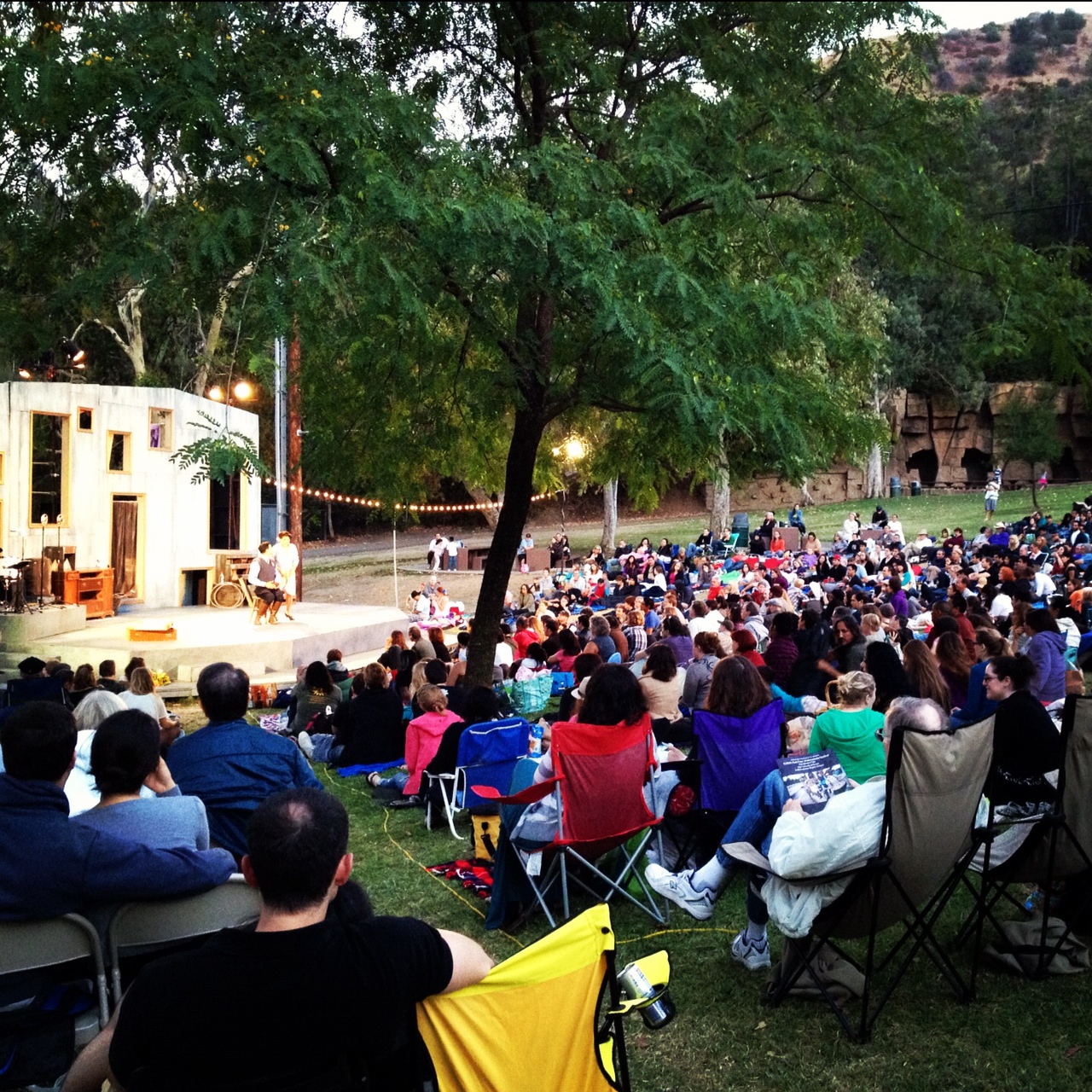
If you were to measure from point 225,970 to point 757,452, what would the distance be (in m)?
6.72

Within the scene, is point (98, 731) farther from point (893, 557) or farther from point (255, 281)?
point (893, 557)

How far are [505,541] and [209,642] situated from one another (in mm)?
6568

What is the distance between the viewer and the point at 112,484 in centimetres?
1822

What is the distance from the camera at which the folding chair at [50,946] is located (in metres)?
2.91

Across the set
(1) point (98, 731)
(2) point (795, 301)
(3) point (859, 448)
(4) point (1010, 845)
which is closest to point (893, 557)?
(3) point (859, 448)

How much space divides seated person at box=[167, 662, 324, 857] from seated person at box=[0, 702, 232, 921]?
911 mm

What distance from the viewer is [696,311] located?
6.93m

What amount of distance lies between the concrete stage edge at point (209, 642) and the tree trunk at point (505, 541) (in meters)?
4.61

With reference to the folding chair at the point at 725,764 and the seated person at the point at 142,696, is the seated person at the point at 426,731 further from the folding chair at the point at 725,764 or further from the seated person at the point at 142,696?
the folding chair at the point at 725,764

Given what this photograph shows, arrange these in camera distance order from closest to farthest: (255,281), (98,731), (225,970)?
1. (225,970)
2. (98,731)
3. (255,281)

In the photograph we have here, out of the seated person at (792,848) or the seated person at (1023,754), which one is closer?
the seated person at (792,848)

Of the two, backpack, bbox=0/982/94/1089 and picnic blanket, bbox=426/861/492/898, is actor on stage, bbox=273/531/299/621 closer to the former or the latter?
picnic blanket, bbox=426/861/492/898

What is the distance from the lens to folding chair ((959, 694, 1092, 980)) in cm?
426

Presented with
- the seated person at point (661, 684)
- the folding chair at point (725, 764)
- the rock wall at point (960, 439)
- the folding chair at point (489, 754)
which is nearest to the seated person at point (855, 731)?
the folding chair at point (725, 764)
